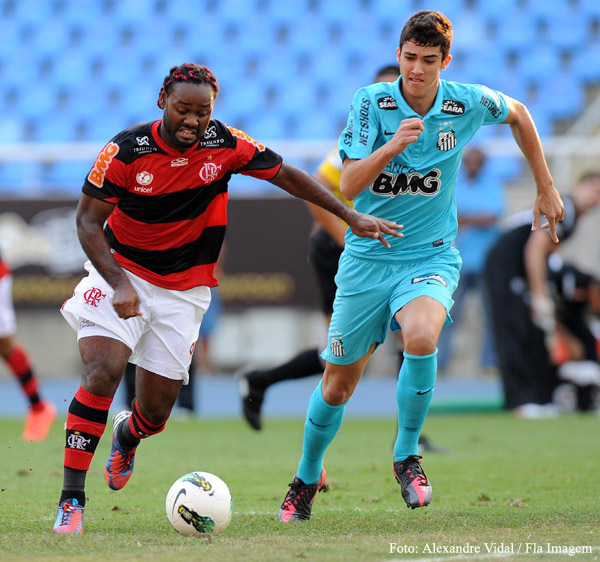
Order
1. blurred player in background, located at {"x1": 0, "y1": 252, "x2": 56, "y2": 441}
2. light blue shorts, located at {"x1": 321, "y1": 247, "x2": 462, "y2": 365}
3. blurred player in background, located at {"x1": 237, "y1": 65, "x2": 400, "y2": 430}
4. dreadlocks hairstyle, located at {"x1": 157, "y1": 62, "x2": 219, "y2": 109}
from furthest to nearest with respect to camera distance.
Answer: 1. blurred player in background, located at {"x1": 0, "y1": 252, "x2": 56, "y2": 441}
2. blurred player in background, located at {"x1": 237, "y1": 65, "x2": 400, "y2": 430}
3. light blue shorts, located at {"x1": 321, "y1": 247, "x2": 462, "y2": 365}
4. dreadlocks hairstyle, located at {"x1": 157, "y1": 62, "x2": 219, "y2": 109}

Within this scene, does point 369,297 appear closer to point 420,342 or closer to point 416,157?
point 420,342

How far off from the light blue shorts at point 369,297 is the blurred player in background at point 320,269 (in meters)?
1.25

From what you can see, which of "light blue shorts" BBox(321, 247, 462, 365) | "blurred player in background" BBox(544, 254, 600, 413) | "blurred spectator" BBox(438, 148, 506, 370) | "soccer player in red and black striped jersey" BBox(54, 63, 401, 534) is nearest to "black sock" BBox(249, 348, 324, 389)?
"soccer player in red and black striped jersey" BBox(54, 63, 401, 534)

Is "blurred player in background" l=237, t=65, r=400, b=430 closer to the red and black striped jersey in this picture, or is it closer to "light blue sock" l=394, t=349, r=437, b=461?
the red and black striped jersey

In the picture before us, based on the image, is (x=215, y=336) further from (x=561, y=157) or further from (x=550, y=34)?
(x=550, y=34)

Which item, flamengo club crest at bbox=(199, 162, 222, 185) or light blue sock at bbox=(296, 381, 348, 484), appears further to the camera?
light blue sock at bbox=(296, 381, 348, 484)

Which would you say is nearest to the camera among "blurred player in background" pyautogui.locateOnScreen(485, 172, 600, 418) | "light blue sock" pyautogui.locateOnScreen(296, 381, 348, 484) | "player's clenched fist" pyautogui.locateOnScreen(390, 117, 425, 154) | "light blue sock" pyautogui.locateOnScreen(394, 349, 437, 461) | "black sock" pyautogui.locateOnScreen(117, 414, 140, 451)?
"player's clenched fist" pyautogui.locateOnScreen(390, 117, 425, 154)

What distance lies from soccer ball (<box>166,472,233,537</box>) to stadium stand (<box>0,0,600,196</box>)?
12.6 meters

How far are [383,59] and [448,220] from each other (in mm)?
12453

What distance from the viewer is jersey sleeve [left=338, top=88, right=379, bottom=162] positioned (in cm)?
464

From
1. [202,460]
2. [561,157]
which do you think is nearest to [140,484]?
[202,460]

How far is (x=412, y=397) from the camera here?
15.4ft

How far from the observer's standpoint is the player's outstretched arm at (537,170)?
196 inches

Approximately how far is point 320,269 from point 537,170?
2467 millimetres
